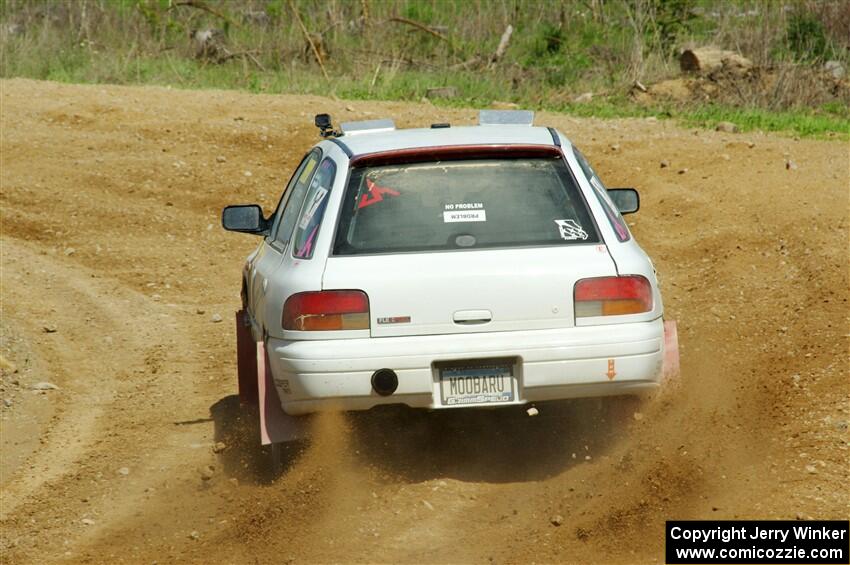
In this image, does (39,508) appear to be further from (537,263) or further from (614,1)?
(614,1)

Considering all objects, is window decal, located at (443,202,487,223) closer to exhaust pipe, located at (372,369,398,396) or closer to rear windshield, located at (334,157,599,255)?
rear windshield, located at (334,157,599,255)

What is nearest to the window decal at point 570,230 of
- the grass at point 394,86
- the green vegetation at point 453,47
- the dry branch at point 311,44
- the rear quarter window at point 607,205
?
the rear quarter window at point 607,205

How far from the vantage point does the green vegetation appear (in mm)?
17266

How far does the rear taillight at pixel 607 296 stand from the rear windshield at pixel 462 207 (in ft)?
0.82

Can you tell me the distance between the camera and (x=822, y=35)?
18.6 meters

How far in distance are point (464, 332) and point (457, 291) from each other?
185 mm

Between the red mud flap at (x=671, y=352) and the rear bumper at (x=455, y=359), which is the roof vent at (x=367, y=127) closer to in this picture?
the rear bumper at (x=455, y=359)

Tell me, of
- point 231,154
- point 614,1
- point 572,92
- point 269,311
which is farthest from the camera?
point 614,1

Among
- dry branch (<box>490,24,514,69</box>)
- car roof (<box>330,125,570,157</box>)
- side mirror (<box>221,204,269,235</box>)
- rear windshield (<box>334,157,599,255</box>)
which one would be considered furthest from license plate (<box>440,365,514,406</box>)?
dry branch (<box>490,24,514,69</box>)

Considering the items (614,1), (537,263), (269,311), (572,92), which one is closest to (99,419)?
(269,311)

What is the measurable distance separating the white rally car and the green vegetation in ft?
33.8

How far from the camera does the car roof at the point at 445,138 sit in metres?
6.27

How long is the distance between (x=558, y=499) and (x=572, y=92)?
41.2ft

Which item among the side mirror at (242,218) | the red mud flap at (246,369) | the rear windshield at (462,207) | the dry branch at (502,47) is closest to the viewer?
the rear windshield at (462,207)
